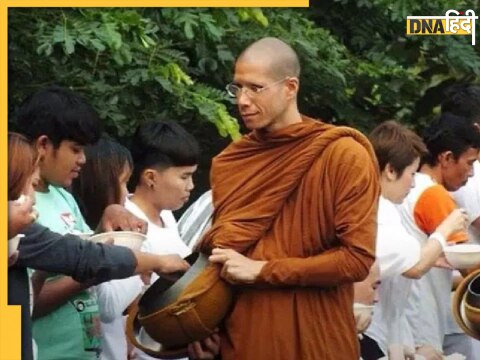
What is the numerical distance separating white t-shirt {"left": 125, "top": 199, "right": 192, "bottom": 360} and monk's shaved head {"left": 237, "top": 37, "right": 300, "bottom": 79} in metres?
1.04

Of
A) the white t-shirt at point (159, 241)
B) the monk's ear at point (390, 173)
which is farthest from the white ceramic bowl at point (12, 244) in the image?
the monk's ear at point (390, 173)

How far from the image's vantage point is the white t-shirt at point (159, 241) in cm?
616

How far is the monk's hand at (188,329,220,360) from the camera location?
18.1 ft

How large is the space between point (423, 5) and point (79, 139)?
361 cm

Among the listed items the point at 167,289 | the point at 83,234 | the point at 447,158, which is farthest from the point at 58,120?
the point at 447,158

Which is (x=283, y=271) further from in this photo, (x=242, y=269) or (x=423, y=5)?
(x=423, y=5)

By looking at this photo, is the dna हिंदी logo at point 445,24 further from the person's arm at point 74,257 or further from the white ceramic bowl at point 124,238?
the person's arm at point 74,257

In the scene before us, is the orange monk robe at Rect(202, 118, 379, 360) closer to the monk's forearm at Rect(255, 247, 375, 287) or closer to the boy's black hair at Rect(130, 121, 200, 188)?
the monk's forearm at Rect(255, 247, 375, 287)

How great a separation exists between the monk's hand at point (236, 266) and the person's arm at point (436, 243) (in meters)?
1.46

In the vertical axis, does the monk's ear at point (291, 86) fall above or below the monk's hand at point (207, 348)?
above

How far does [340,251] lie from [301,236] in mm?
153

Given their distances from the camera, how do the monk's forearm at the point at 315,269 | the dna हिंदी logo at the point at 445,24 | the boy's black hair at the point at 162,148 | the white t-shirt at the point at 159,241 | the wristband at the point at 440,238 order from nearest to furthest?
the monk's forearm at the point at 315,269 < the white t-shirt at the point at 159,241 < the boy's black hair at the point at 162,148 < the wristband at the point at 440,238 < the dna हिंदी logo at the point at 445,24

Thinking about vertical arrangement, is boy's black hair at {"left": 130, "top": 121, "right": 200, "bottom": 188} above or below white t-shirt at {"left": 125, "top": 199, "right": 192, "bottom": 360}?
above

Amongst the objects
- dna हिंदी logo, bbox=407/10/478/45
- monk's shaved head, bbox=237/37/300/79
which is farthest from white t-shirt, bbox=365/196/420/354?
dna हिंदी logo, bbox=407/10/478/45
